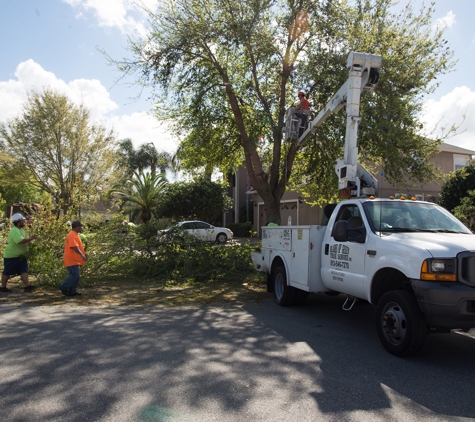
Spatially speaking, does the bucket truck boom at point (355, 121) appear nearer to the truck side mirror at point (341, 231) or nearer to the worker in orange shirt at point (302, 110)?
the truck side mirror at point (341, 231)

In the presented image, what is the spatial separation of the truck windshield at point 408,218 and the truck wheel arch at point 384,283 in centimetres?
62

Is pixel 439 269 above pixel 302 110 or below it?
below

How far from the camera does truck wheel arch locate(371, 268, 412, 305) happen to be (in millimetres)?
5531

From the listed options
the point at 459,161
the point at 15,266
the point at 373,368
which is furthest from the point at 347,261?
Result: the point at 459,161

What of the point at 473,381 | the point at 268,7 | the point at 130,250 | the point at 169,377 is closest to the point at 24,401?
the point at 169,377

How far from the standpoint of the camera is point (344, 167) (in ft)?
26.3

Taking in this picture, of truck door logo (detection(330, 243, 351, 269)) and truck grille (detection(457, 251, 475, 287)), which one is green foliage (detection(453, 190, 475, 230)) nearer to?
truck door logo (detection(330, 243, 351, 269))

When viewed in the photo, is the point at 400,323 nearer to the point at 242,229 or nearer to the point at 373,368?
the point at 373,368

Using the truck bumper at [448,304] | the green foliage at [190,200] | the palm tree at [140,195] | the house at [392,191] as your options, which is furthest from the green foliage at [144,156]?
the truck bumper at [448,304]

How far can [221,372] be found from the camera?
4.63m

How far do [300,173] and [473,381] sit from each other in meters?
13.6

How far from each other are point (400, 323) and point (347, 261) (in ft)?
4.40

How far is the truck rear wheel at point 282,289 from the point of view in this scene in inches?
318

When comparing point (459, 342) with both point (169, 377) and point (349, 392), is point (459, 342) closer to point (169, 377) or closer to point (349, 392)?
point (349, 392)
